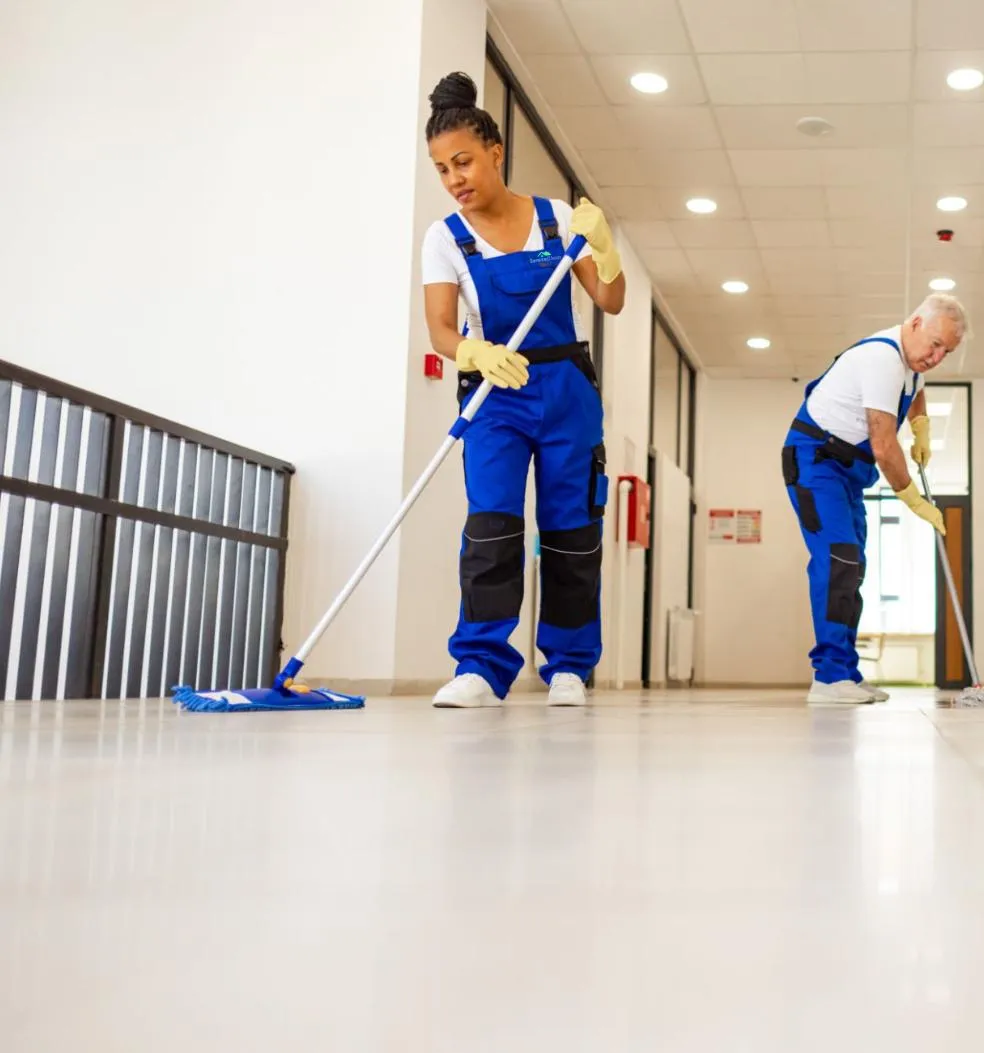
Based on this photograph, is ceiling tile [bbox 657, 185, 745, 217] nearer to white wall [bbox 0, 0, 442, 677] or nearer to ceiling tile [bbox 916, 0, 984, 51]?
ceiling tile [bbox 916, 0, 984, 51]

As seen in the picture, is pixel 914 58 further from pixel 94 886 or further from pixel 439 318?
pixel 94 886

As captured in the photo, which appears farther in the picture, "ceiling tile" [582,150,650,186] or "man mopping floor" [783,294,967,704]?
"ceiling tile" [582,150,650,186]

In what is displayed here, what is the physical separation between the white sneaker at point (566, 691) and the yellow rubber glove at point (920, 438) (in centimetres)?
206

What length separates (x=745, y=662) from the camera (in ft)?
39.4

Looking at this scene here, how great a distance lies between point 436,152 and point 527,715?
135cm

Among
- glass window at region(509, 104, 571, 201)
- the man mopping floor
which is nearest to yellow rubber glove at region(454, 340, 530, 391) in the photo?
the man mopping floor

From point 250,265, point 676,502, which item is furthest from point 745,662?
point 250,265

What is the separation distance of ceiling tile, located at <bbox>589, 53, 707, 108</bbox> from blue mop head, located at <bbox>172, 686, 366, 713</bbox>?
4.39m

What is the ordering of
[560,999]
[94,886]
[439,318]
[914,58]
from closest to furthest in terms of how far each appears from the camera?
[560,999] < [94,886] < [439,318] < [914,58]

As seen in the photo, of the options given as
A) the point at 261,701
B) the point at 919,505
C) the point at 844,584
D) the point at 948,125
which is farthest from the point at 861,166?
the point at 261,701

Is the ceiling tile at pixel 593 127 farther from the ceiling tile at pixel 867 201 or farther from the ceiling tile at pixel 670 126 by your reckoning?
the ceiling tile at pixel 867 201

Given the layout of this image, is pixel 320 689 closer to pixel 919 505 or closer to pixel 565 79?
pixel 919 505

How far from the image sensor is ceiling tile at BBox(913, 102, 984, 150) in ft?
21.2

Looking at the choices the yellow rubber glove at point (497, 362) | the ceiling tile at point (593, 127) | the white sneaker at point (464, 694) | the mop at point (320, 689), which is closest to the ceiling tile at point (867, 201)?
the ceiling tile at point (593, 127)
